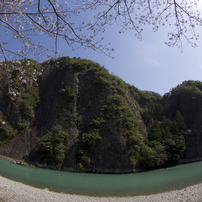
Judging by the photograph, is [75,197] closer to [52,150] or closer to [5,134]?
[52,150]

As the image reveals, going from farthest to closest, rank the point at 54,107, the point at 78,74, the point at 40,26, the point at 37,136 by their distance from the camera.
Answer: the point at 78,74, the point at 54,107, the point at 37,136, the point at 40,26

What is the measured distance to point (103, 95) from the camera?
37.6 m

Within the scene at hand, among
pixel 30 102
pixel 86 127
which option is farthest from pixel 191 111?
pixel 30 102

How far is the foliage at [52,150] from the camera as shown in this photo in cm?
2542

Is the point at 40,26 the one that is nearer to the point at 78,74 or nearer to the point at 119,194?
the point at 119,194

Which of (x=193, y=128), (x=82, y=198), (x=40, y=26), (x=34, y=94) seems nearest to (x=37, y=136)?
(x=34, y=94)

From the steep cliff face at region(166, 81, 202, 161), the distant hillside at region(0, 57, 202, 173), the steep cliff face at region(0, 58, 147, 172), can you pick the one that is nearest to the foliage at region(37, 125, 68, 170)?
the distant hillside at region(0, 57, 202, 173)

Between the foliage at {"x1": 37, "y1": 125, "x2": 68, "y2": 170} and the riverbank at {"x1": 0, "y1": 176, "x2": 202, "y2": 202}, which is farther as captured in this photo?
the foliage at {"x1": 37, "y1": 125, "x2": 68, "y2": 170}

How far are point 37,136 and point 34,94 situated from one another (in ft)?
42.4

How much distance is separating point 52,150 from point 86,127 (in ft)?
27.8

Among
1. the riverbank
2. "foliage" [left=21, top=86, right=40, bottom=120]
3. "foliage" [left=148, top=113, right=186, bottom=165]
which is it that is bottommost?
the riverbank

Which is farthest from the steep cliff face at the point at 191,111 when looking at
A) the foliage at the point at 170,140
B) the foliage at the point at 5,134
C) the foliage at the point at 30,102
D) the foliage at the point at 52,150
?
the foliage at the point at 5,134

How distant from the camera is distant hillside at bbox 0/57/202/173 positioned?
26656mm

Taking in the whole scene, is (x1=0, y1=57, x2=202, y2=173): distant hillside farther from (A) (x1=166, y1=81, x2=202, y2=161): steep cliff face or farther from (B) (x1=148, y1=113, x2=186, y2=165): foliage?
(A) (x1=166, y1=81, x2=202, y2=161): steep cliff face
